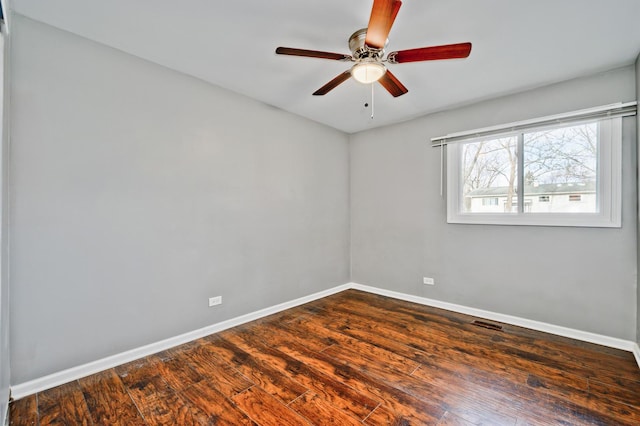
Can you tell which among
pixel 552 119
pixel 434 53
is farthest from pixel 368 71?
pixel 552 119

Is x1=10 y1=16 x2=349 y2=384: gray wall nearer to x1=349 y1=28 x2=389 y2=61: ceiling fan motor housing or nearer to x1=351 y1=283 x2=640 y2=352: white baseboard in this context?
x1=349 y1=28 x2=389 y2=61: ceiling fan motor housing

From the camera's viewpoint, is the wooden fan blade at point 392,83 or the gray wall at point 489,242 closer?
the wooden fan blade at point 392,83

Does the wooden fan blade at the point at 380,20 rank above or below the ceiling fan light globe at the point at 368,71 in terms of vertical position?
above

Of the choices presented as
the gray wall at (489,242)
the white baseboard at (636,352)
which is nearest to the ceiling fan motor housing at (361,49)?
the gray wall at (489,242)

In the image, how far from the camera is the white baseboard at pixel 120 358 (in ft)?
6.07

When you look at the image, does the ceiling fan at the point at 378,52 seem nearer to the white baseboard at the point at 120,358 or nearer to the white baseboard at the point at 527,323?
the white baseboard at the point at 120,358

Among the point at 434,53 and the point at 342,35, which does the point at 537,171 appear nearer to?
the point at 434,53

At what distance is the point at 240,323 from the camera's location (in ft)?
9.83

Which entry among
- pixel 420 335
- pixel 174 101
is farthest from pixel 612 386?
pixel 174 101

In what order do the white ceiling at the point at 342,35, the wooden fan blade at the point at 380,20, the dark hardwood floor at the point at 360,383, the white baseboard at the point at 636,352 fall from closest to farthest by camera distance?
1. the wooden fan blade at the point at 380,20
2. the dark hardwood floor at the point at 360,383
3. the white ceiling at the point at 342,35
4. the white baseboard at the point at 636,352

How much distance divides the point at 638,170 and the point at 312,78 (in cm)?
287

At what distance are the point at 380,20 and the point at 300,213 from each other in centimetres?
250

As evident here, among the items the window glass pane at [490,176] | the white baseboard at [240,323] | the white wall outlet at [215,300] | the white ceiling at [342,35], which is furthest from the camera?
the window glass pane at [490,176]

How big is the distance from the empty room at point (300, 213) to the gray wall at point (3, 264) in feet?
0.15
